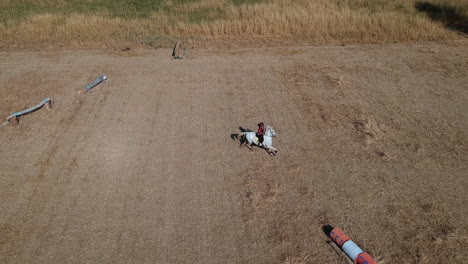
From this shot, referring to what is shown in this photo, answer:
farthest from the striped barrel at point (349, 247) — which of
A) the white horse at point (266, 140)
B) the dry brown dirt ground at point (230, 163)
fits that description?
the white horse at point (266, 140)

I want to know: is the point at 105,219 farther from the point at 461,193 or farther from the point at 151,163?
the point at 461,193

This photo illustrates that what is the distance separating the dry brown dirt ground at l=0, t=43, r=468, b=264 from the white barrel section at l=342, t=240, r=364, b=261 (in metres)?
0.23

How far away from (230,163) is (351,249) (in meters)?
3.65

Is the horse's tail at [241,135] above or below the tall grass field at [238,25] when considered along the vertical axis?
below

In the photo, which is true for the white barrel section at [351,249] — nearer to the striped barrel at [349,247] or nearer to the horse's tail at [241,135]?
the striped barrel at [349,247]

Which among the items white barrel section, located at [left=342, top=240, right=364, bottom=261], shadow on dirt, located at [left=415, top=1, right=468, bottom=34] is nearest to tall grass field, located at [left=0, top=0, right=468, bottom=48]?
shadow on dirt, located at [left=415, top=1, right=468, bottom=34]

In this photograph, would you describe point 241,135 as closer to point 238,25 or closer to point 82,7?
point 238,25

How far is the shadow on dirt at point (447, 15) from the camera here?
1842 centimetres

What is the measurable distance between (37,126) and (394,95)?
1190 centimetres

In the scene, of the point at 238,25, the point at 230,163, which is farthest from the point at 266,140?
the point at 238,25

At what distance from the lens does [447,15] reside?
760 inches

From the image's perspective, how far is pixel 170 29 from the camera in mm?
17297

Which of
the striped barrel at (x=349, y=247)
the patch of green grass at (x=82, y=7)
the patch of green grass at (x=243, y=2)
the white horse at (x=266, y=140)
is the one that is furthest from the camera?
the patch of green grass at (x=243, y=2)

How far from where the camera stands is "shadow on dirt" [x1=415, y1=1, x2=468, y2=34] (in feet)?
60.4
